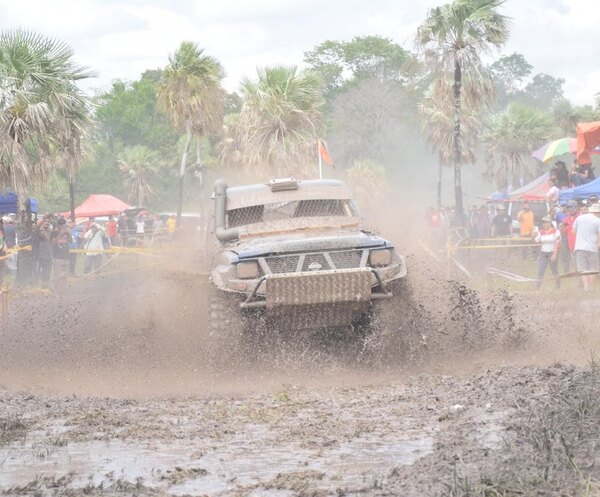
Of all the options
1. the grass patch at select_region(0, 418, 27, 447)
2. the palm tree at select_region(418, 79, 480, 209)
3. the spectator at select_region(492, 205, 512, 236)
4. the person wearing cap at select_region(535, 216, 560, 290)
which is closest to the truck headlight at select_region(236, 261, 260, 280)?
the grass patch at select_region(0, 418, 27, 447)

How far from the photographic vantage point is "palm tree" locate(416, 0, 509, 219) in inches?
1230

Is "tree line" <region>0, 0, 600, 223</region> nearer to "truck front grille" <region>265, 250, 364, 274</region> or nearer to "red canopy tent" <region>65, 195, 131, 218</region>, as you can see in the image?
"red canopy tent" <region>65, 195, 131, 218</region>

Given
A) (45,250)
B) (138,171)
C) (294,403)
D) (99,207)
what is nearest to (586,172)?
(45,250)

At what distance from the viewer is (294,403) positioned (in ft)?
29.9

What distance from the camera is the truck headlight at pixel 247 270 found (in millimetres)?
10555

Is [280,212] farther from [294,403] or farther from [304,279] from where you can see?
[294,403]

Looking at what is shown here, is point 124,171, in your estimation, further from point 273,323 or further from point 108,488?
point 108,488

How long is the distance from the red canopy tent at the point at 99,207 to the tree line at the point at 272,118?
6.57 feet

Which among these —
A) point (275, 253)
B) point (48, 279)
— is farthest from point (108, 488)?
point (48, 279)

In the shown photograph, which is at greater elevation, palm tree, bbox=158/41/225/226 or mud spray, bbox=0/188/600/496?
palm tree, bbox=158/41/225/226

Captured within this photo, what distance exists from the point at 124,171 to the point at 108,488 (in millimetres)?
63084

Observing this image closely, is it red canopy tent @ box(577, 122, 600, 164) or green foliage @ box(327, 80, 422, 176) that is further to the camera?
green foliage @ box(327, 80, 422, 176)

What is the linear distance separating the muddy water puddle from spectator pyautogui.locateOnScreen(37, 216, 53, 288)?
16329mm

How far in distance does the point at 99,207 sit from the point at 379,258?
38992mm
